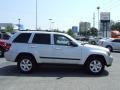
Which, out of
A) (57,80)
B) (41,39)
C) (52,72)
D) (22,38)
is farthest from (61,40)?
(57,80)

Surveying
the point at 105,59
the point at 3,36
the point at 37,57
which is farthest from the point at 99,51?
the point at 3,36

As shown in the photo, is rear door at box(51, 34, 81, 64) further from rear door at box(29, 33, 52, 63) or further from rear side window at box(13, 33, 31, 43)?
rear side window at box(13, 33, 31, 43)

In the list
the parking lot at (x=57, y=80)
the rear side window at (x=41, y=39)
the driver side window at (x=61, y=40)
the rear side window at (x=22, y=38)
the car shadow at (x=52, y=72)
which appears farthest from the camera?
the rear side window at (x=22, y=38)

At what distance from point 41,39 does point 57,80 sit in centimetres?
255

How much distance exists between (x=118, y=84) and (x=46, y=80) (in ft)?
8.97

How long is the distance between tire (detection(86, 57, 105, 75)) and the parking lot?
0.29 m

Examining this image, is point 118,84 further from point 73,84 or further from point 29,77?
point 29,77

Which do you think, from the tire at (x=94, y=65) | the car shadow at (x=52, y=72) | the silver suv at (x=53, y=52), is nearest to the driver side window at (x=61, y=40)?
the silver suv at (x=53, y=52)

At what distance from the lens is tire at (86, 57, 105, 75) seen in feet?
45.5

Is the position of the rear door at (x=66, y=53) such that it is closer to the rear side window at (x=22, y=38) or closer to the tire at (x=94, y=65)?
the tire at (x=94, y=65)

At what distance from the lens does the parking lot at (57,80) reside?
10.7m

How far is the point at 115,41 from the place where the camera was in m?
35.8

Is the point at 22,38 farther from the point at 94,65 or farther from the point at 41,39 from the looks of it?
the point at 94,65

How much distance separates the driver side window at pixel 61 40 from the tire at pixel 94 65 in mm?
1253
